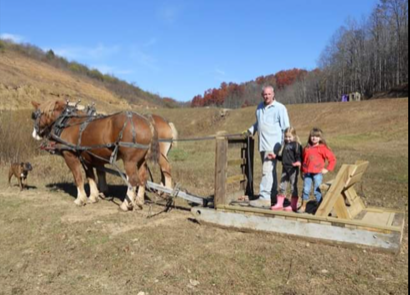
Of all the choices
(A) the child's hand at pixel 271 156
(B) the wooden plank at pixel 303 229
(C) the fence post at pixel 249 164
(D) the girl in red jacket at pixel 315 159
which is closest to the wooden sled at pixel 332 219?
(B) the wooden plank at pixel 303 229

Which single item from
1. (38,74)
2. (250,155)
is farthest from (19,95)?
(38,74)

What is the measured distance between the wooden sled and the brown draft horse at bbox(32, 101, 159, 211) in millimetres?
1583

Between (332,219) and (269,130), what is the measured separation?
183 cm

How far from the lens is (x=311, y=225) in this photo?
504 centimetres

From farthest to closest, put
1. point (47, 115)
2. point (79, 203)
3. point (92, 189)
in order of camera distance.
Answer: point (47, 115)
point (92, 189)
point (79, 203)

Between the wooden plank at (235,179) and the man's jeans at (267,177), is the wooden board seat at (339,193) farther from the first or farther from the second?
the wooden plank at (235,179)

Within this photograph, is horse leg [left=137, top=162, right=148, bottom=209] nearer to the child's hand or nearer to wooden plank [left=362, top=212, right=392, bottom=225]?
the child's hand

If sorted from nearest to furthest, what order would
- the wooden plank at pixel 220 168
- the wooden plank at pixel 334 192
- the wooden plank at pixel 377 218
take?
the wooden plank at pixel 334 192
the wooden plank at pixel 377 218
the wooden plank at pixel 220 168

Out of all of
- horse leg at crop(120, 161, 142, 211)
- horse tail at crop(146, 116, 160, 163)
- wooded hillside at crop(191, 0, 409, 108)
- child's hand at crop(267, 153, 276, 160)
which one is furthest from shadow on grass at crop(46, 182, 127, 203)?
wooded hillside at crop(191, 0, 409, 108)

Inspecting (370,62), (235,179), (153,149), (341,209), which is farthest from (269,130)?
(370,62)

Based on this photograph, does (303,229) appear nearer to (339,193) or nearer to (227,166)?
(339,193)

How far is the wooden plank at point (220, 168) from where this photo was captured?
590 centimetres

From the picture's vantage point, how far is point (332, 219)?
4895 millimetres

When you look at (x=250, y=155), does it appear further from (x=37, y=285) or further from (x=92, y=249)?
(x=37, y=285)
